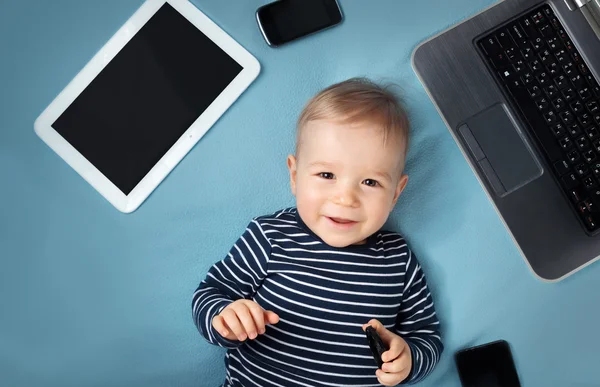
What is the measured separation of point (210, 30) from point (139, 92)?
16 centimetres

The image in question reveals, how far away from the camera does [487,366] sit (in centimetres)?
97

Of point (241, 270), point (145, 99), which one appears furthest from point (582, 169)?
point (145, 99)

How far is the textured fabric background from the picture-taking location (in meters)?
0.94

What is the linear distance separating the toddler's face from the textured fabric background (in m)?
0.14

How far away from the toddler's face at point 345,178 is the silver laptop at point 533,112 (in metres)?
0.19

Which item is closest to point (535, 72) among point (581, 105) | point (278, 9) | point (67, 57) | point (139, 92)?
point (581, 105)

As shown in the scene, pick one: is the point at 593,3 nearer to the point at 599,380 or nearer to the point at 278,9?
the point at 278,9

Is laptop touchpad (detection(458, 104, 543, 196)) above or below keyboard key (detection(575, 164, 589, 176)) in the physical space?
above

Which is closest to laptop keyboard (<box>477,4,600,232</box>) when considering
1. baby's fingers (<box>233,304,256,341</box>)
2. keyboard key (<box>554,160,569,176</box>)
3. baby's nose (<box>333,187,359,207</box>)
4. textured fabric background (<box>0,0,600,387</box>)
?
keyboard key (<box>554,160,569,176</box>)

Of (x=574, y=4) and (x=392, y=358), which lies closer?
(x=392, y=358)

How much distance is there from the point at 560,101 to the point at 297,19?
1.49 feet

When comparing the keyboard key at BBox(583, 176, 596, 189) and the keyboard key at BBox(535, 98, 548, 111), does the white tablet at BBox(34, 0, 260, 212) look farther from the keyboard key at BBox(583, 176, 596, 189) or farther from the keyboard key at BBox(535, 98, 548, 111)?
the keyboard key at BBox(583, 176, 596, 189)

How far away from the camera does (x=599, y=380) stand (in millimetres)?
991

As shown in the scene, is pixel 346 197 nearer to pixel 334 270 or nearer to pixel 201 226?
pixel 334 270
